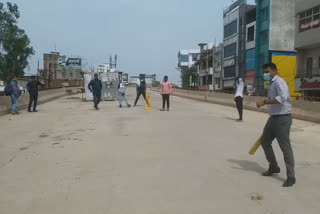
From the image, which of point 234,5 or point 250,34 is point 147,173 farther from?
point 234,5

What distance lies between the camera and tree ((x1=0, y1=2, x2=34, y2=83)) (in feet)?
166

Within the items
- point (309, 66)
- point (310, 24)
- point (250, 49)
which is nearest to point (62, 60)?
point (250, 49)

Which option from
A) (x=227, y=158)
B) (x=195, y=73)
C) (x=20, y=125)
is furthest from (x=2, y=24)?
(x=195, y=73)

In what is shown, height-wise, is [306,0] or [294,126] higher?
[306,0]

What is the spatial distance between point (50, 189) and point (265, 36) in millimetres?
55582

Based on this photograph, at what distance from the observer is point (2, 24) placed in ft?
168

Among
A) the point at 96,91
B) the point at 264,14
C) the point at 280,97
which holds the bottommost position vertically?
the point at 96,91

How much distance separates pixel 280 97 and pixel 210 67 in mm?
86952

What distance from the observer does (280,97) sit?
22.5ft

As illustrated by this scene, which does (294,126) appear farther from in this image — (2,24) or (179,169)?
(2,24)

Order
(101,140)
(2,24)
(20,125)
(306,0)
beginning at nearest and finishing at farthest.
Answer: (101,140) → (20,125) → (306,0) → (2,24)

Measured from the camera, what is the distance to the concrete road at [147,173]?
223 inches

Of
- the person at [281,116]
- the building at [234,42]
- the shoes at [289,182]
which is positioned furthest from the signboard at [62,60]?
the shoes at [289,182]

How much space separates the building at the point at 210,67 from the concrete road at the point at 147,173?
211 ft
